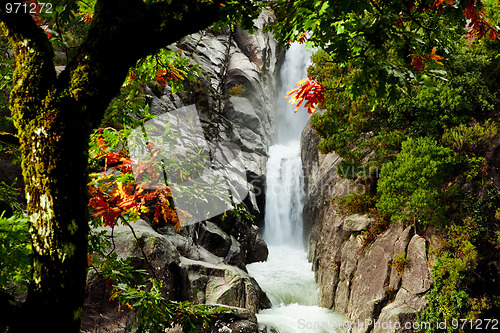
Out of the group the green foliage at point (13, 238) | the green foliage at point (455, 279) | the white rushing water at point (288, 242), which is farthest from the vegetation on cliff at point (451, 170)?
the green foliage at point (13, 238)

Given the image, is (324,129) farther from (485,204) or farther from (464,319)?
(464,319)

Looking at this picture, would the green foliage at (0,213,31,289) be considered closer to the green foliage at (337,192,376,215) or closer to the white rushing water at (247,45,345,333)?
the white rushing water at (247,45,345,333)

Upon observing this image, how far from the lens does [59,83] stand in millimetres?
1534

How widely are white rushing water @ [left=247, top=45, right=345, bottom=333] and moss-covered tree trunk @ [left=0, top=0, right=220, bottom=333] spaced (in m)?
6.82

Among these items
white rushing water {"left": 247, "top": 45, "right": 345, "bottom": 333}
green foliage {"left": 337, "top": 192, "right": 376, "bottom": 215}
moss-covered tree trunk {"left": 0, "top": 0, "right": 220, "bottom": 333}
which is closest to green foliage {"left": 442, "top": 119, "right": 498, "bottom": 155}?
green foliage {"left": 337, "top": 192, "right": 376, "bottom": 215}

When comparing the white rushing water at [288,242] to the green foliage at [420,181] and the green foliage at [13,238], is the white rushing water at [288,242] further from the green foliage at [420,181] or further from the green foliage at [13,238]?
the green foliage at [13,238]

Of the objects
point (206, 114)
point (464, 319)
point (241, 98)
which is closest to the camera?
point (464, 319)

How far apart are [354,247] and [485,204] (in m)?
3.99

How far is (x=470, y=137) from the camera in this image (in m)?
7.67

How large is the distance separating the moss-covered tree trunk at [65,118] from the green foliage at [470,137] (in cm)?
823

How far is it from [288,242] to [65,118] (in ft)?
63.3

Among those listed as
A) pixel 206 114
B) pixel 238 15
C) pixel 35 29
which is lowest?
pixel 35 29

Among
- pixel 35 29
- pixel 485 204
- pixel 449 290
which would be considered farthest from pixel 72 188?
pixel 485 204

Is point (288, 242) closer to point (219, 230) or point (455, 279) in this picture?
point (219, 230)
